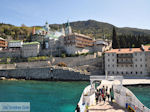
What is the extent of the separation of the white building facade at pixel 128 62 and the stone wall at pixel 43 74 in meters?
11.2

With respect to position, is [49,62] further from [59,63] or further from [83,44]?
[83,44]

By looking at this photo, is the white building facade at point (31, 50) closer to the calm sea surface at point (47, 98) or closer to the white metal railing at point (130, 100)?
the calm sea surface at point (47, 98)

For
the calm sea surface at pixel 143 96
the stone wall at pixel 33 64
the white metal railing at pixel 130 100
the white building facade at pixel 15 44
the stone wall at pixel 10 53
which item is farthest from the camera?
the white building facade at pixel 15 44

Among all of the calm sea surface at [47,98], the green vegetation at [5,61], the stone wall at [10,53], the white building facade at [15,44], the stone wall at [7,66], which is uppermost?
the white building facade at [15,44]

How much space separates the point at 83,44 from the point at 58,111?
52.6 metres

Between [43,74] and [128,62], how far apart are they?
36378 mm

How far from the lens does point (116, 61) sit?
52375 millimetres

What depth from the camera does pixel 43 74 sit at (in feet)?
194

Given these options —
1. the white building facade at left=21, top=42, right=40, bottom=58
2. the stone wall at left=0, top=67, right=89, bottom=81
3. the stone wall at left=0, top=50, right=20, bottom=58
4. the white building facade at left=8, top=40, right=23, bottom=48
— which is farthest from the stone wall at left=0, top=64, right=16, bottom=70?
the white building facade at left=8, top=40, right=23, bottom=48

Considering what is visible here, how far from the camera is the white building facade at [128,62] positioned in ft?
161

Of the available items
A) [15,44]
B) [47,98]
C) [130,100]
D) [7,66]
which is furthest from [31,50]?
[130,100]

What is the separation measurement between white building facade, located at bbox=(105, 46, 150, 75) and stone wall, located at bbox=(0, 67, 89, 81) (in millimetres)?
11237

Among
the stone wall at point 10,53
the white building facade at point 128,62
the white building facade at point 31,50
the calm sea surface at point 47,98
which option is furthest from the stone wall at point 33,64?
the white building facade at point 128,62

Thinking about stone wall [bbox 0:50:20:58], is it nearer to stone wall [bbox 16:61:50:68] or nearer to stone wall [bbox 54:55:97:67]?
stone wall [bbox 16:61:50:68]
